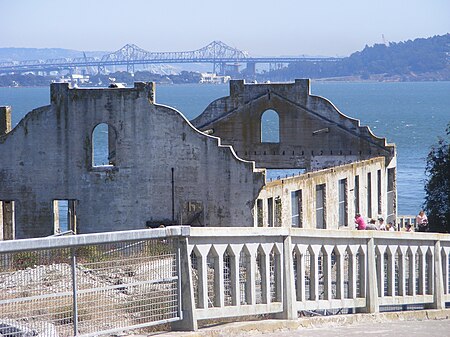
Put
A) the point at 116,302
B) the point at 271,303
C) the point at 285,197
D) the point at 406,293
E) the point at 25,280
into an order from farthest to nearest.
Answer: the point at 285,197, the point at 406,293, the point at 271,303, the point at 116,302, the point at 25,280

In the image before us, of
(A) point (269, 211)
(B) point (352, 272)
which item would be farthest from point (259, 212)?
(B) point (352, 272)

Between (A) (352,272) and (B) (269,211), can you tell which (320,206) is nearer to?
(B) (269,211)

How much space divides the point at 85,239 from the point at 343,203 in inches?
1393

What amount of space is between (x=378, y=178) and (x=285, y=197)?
1126 centimetres

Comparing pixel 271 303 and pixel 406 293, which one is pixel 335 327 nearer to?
pixel 271 303

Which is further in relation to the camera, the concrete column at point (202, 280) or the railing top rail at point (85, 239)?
the concrete column at point (202, 280)

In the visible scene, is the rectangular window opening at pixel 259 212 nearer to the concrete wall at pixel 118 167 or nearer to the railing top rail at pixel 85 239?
the concrete wall at pixel 118 167

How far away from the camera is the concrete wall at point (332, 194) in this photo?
41375mm

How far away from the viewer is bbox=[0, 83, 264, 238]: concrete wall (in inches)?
1658

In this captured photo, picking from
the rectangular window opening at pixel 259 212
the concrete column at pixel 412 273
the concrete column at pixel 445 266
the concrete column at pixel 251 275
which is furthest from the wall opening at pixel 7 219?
the concrete column at pixel 251 275

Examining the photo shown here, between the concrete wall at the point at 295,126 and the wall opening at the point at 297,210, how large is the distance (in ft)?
35.8

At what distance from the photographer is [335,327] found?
14.2 metres

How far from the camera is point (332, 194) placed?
149 ft

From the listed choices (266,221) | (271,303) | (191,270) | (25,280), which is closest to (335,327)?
(271,303)
